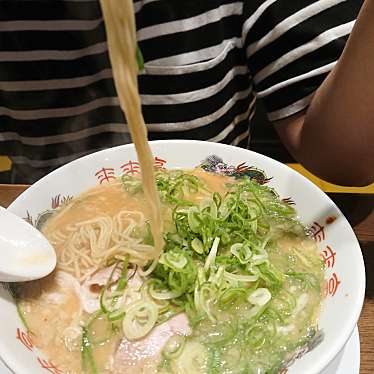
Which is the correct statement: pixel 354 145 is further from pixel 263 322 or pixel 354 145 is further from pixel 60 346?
pixel 60 346

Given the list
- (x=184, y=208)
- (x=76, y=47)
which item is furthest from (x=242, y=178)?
(x=76, y=47)

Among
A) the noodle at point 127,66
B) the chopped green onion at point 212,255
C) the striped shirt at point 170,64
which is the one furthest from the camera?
the striped shirt at point 170,64

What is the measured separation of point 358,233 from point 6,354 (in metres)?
0.79

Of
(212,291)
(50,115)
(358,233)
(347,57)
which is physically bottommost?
(358,233)

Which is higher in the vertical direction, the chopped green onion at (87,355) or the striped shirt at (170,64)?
the striped shirt at (170,64)

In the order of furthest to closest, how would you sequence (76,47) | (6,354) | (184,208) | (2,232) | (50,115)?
1. (50,115)
2. (76,47)
3. (184,208)
4. (2,232)
5. (6,354)

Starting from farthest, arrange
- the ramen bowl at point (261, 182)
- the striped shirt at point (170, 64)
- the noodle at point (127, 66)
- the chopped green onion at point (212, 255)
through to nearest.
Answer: the striped shirt at point (170, 64) → the chopped green onion at point (212, 255) → the ramen bowl at point (261, 182) → the noodle at point (127, 66)

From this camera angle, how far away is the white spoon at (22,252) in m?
0.91

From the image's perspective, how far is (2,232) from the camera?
972 millimetres

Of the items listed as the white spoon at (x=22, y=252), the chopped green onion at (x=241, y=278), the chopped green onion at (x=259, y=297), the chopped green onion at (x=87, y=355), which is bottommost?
the chopped green onion at (x=87, y=355)

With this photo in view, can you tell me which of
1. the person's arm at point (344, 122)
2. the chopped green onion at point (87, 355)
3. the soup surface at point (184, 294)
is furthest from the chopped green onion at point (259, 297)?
the person's arm at point (344, 122)

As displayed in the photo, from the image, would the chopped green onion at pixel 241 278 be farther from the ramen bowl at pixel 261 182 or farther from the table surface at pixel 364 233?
the table surface at pixel 364 233

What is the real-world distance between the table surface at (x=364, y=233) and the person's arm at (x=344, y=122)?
48 mm

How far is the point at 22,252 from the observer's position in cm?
96
